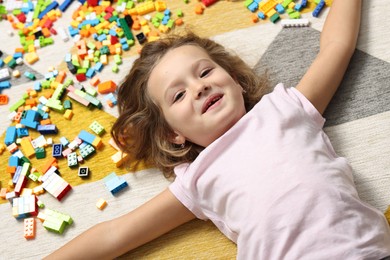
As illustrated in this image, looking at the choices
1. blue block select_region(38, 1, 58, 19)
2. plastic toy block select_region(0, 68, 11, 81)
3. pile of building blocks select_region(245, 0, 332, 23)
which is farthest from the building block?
pile of building blocks select_region(245, 0, 332, 23)

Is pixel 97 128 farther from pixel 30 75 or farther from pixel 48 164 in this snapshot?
pixel 30 75

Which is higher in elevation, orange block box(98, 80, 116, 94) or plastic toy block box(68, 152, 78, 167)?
orange block box(98, 80, 116, 94)

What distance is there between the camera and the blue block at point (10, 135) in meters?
1.37

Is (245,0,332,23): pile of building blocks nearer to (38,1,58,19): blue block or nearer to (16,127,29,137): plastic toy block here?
(38,1,58,19): blue block

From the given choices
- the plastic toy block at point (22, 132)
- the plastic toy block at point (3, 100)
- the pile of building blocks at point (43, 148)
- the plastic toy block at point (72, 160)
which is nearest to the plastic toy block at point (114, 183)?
the pile of building blocks at point (43, 148)

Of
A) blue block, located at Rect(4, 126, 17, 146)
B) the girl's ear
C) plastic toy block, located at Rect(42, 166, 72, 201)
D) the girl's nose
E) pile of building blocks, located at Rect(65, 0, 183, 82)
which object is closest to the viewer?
the girl's nose

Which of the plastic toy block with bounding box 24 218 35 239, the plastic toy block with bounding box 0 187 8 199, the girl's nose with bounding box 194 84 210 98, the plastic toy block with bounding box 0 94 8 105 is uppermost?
the girl's nose with bounding box 194 84 210 98

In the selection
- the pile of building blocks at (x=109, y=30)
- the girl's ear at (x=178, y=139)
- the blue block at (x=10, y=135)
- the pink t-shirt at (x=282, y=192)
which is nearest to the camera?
the pink t-shirt at (x=282, y=192)

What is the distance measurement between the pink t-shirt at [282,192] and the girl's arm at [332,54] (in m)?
0.09

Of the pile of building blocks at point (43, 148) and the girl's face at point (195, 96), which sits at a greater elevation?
the girl's face at point (195, 96)

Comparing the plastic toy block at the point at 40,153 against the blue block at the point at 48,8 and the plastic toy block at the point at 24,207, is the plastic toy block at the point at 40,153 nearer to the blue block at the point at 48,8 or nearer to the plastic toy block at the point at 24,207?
the plastic toy block at the point at 24,207

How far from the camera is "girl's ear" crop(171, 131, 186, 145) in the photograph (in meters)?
1.15

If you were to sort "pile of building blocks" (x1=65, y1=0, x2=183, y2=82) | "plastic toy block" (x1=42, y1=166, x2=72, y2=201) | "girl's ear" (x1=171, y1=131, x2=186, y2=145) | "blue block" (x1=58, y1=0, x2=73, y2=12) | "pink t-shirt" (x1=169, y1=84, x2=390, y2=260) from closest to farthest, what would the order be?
"pink t-shirt" (x1=169, y1=84, x2=390, y2=260)
"girl's ear" (x1=171, y1=131, x2=186, y2=145)
"plastic toy block" (x1=42, y1=166, x2=72, y2=201)
"pile of building blocks" (x1=65, y1=0, x2=183, y2=82)
"blue block" (x1=58, y1=0, x2=73, y2=12)

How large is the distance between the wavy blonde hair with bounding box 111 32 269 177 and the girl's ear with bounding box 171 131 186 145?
0.05 feet
